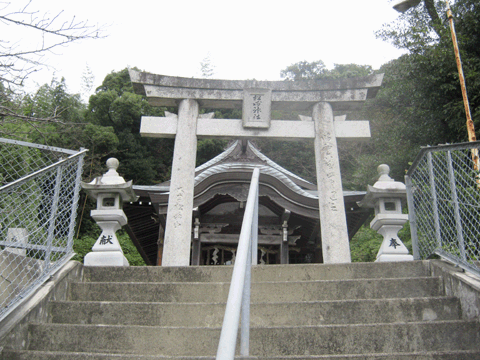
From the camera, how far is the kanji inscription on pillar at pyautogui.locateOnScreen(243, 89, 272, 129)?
246 inches

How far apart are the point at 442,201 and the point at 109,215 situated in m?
3.38

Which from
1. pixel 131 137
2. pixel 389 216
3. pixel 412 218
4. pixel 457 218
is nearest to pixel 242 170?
pixel 389 216

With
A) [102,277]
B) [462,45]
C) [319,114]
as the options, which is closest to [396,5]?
[319,114]

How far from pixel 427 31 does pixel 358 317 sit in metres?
12.3

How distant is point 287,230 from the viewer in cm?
939

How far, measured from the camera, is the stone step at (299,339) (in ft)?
8.63

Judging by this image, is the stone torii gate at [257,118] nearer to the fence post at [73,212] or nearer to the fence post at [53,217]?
the fence post at [73,212]

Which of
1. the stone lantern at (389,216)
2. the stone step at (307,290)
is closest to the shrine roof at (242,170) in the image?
the stone lantern at (389,216)

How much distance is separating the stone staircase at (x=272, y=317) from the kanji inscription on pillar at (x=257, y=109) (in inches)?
116

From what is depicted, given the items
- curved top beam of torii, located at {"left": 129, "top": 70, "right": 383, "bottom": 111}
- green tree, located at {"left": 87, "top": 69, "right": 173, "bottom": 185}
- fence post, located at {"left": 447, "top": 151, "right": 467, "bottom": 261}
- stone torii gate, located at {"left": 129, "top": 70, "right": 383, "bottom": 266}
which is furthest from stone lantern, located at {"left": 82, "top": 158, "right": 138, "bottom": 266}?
green tree, located at {"left": 87, "top": 69, "right": 173, "bottom": 185}

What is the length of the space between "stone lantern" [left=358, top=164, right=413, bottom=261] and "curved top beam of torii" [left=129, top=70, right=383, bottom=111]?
185 centimetres

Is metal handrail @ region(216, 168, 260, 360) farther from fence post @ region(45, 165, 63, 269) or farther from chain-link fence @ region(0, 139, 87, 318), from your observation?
fence post @ region(45, 165, 63, 269)

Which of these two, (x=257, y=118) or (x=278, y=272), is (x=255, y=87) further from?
(x=278, y=272)

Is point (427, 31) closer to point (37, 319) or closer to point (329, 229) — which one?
point (329, 229)
